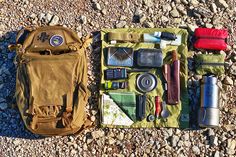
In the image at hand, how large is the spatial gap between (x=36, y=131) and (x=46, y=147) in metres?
0.36

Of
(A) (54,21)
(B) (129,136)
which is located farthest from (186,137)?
(A) (54,21)

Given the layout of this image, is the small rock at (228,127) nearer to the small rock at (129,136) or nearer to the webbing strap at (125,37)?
the small rock at (129,136)

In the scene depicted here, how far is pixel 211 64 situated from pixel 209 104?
1.67 feet

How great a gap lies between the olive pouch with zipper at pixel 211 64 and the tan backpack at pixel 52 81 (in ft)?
4.54

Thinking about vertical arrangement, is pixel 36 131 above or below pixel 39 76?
below

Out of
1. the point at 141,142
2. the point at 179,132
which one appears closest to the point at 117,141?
the point at 141,142

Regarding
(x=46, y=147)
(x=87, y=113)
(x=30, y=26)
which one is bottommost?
(x=46, y=147)

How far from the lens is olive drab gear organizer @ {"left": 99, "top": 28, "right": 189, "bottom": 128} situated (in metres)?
6.62

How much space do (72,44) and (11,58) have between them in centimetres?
83

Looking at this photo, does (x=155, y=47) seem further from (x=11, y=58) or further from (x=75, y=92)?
(x=11, y=58)

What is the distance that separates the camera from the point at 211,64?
263 inches

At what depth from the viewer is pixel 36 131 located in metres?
6.33

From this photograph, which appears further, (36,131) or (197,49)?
(197,49)

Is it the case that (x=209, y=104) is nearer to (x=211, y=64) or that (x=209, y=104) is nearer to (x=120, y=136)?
(x=211, y=64)
